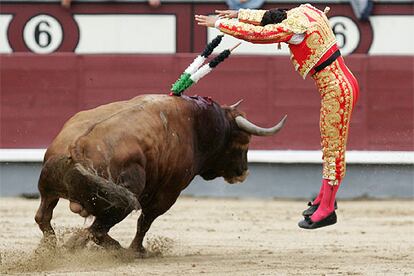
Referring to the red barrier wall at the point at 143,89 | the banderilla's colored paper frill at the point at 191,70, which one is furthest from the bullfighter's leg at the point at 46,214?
the red barrier wall at the point at 143,89

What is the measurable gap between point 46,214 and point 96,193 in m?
0.37

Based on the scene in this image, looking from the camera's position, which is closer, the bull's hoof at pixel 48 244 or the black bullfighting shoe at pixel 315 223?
the bull's hoof at pixel 48 244

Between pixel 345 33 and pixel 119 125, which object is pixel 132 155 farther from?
pixel 345 33

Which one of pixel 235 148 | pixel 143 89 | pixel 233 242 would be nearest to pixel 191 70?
pixel 235 148

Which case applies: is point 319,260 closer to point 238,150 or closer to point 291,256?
point 291,256

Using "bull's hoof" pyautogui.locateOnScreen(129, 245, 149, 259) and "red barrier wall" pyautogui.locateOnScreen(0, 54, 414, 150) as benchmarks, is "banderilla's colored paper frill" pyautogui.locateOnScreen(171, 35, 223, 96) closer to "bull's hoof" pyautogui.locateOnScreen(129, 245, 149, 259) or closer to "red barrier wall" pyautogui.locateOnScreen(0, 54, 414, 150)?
"bull's hoof" pyautogui.locateOnScreen(129, 245, 149, 259)

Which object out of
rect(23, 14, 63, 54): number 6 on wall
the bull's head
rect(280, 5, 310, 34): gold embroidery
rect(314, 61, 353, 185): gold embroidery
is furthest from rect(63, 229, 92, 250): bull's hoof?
rect(23, 14, 63, 54): number 6 on wall

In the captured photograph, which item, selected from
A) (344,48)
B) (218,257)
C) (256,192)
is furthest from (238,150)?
(344,48)

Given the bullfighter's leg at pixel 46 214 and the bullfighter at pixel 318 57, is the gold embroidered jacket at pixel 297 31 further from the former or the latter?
the bullfighter's leg at pixel 46 214

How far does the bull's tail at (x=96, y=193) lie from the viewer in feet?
17.7

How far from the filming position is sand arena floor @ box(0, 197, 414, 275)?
18.6ft

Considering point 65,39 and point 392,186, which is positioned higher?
point 65,39

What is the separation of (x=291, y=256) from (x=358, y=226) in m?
1.60

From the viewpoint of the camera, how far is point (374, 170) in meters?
9.29
